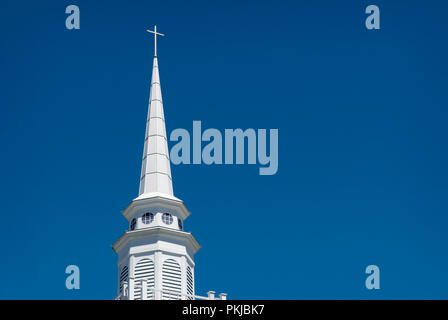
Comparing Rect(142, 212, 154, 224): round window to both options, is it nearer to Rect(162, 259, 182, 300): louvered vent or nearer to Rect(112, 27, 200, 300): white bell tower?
Rect(112, 27, 200, 300): white bell tower

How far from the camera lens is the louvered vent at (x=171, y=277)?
71.8 m

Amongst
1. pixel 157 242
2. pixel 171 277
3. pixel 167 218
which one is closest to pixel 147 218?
pixel 167 218

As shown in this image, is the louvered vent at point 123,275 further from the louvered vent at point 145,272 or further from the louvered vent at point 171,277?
the louvered vent at point 171,277

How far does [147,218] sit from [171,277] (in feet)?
14.9

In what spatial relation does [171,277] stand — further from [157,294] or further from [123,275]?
[157,294]

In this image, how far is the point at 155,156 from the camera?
78.8 meters

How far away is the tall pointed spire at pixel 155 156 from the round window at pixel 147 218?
1527mm

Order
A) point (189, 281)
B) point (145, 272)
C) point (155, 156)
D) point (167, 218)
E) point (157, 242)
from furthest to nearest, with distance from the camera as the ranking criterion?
point (155, 156) → point (167, 218) → point (189, 281) → point (157, 242) → point (145, 272)

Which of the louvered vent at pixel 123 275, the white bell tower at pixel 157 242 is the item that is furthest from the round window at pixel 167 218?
the louvered vent at pixel 123 275

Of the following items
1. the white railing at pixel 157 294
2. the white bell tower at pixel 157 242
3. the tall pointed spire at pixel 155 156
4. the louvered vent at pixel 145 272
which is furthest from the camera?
the tall pointed spire at pixel 155 156
